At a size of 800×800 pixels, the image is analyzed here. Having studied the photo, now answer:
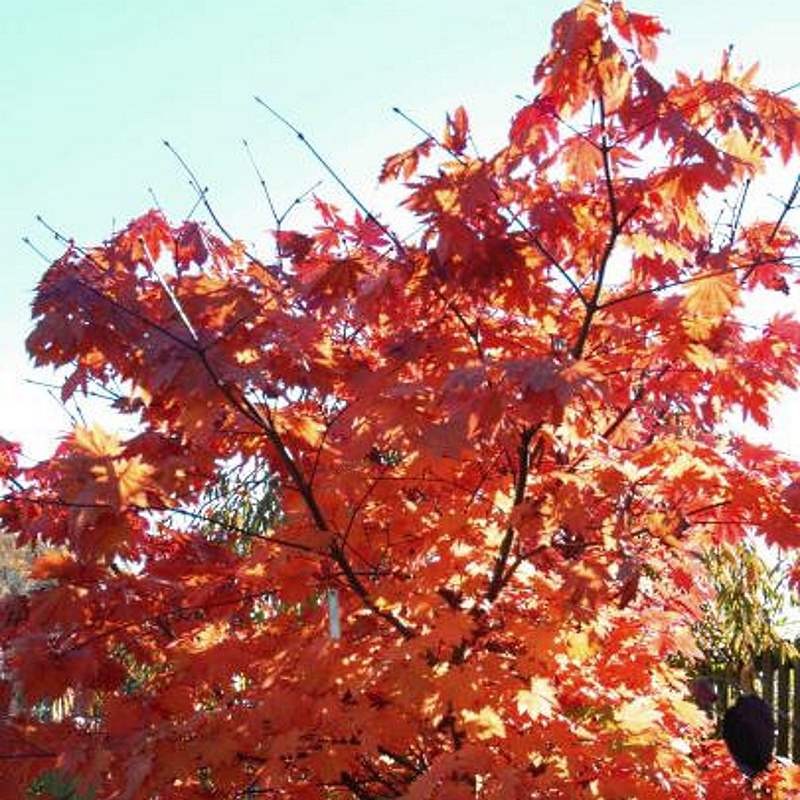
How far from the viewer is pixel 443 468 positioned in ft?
11.3

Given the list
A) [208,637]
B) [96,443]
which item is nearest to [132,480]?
[96,443]

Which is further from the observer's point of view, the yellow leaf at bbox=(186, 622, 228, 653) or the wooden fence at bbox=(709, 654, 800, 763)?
the wooden fence at bbox=(709, 654, 800, 763)

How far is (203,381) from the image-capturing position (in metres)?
2.94

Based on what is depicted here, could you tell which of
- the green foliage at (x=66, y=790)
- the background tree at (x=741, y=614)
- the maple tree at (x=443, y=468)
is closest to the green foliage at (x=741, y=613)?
the background tree at (x=741, y=614)

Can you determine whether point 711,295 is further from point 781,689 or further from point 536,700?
point 781,689

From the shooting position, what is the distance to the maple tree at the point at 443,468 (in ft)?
9.70

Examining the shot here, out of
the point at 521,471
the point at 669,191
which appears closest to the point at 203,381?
the point at 521,471

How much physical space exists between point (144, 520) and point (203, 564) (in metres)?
0.33

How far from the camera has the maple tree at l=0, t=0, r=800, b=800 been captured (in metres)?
2.96

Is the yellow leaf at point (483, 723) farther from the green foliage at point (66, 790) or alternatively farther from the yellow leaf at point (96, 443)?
the yellow leaf at point (96, 443)

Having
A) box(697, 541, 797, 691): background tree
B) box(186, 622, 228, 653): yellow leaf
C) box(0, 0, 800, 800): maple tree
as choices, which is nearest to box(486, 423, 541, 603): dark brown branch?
box(0, 0, 800, 800): maple tree

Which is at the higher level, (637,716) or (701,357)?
(701,357)

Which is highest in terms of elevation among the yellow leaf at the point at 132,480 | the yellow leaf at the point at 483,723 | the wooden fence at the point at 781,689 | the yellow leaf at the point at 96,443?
the wooden fence at the point at 781,689

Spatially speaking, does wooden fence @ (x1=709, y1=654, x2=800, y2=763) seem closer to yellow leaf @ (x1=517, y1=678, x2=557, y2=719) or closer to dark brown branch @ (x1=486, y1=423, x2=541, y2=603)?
dark brown branch @ (x1=486, y1=423, x2=541, y2=603)
